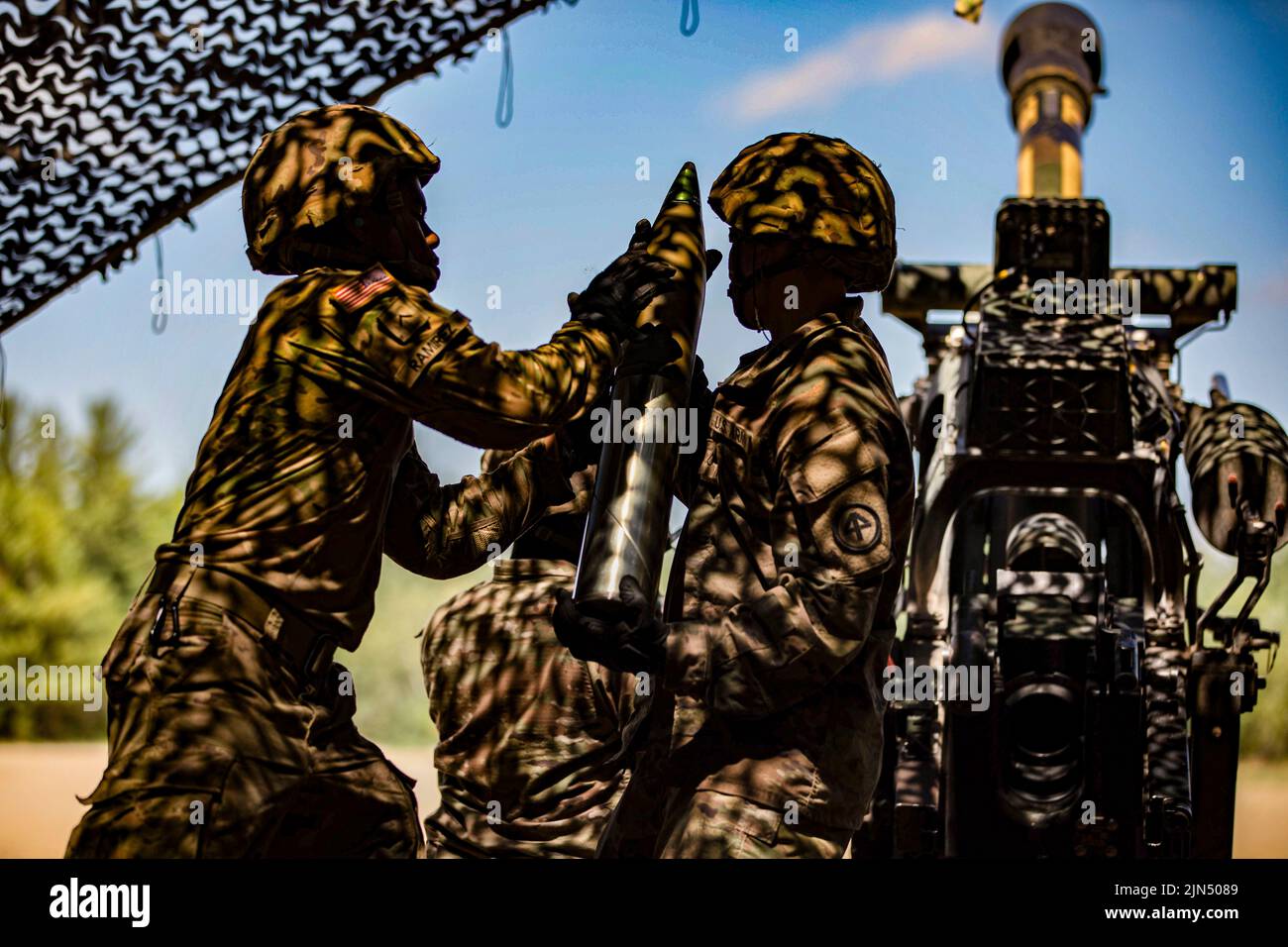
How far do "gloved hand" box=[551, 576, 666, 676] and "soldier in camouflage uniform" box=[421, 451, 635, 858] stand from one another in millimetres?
1869

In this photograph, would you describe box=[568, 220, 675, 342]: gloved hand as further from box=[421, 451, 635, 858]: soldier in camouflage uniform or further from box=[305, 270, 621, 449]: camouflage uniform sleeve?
box=[421, 451, 635, 858]: soldier in camouflage uniform

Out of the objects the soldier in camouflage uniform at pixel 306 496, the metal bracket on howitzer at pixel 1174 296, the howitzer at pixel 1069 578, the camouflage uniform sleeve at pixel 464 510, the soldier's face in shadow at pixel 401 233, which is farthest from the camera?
the metal bracket on howitzer at pixel 1174 296

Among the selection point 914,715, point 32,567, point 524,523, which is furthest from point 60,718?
point 524,523

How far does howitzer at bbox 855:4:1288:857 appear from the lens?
7.96 meters

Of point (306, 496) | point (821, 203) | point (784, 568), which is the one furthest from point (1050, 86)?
point (306, 496)

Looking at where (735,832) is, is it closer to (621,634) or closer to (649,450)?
(621,634)

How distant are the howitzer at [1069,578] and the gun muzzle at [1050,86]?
96.5 inches

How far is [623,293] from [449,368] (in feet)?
1.58

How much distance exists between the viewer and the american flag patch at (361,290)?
495cm

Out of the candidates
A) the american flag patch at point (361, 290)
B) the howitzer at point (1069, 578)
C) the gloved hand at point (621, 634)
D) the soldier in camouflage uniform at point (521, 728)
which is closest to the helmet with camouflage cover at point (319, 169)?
the american flag patch at point (361, 290)

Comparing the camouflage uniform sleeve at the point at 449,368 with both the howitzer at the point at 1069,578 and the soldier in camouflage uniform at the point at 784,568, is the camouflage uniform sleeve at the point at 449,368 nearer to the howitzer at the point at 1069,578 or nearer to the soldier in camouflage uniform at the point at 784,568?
the soldier in camouflage uniform at the point at 784,568

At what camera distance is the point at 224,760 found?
4562 millimetres
